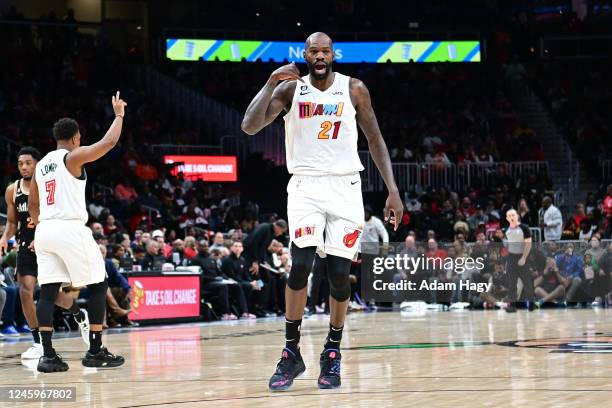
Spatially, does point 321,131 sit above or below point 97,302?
above

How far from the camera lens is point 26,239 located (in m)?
10.0

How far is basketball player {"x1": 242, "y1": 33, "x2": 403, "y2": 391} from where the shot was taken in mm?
7133

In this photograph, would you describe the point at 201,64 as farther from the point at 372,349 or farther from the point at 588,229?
the point at 372,349

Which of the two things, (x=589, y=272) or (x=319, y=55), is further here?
(x=589, y=272)

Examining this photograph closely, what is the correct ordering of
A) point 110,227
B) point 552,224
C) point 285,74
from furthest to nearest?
point 552,224 < point 110,227 < point 285,74

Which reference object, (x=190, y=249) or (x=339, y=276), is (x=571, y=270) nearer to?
(x=190, y=249)

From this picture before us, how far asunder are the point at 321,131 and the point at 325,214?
0.54 metres

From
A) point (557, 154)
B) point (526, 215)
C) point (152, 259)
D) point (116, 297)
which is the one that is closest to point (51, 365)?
point (116, 297)

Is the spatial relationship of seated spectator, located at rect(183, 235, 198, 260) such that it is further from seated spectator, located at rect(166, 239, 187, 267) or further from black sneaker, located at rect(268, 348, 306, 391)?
black sneaker, located at rect(268, 348, 306, 391)

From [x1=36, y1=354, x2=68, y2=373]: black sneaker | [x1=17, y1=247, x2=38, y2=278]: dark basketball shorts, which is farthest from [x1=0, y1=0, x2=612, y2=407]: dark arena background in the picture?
[x1=17, y1=247, x2=38, y2=278]: dark basketball shorts

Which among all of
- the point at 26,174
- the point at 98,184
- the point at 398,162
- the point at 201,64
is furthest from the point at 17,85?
the point at 26,174

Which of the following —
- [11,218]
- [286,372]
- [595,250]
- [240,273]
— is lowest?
[286,372]

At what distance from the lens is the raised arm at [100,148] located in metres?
8.45

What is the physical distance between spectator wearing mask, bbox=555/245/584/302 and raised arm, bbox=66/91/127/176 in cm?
1357
